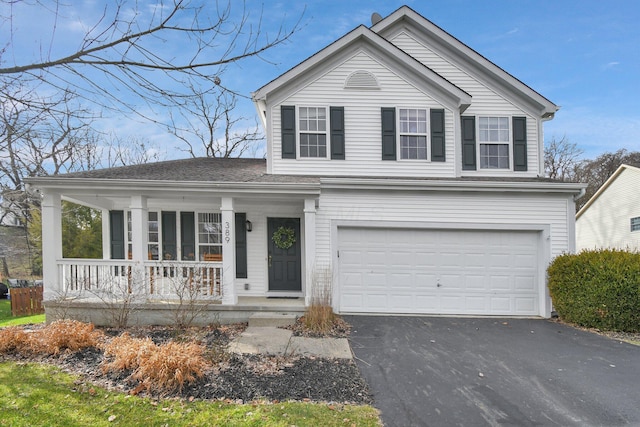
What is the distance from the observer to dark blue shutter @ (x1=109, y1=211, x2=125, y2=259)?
9469 millimetres

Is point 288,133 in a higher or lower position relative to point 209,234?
higher

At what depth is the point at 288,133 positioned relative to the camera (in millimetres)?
8977

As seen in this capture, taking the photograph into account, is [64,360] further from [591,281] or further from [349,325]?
[591,281]

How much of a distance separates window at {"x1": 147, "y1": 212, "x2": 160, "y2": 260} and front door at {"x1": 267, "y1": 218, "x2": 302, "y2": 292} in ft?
10.4

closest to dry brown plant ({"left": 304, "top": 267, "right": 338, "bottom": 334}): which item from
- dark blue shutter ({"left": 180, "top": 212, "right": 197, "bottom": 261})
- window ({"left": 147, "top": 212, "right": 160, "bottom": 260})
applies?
dark blue shutter ({"left": 180, "top": 212, "right": 197, "bottom": 261})

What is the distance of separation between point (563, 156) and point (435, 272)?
1077 inches

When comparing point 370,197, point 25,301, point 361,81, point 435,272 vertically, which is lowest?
point 25,301

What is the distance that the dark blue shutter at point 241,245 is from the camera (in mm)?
9086

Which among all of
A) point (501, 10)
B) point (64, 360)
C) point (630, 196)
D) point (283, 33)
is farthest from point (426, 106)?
point (630, 196)

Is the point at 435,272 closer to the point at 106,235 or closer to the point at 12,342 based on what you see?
the point at 12,342

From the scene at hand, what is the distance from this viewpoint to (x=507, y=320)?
26.3 feet

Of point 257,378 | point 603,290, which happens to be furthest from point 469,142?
point 257,378

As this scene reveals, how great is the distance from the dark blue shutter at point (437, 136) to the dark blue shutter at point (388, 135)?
1.09m

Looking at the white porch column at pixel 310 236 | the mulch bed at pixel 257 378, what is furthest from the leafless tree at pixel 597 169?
the mulch bed at pixel 257 378
